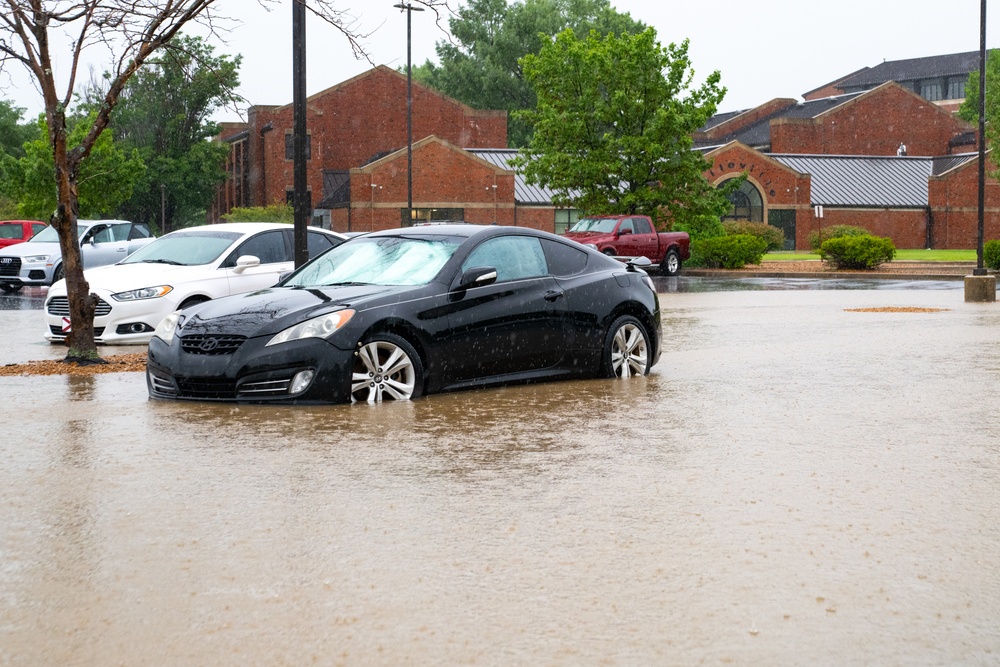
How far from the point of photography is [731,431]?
9.27 m

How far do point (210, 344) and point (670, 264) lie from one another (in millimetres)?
34183

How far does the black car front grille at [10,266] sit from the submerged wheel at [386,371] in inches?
915

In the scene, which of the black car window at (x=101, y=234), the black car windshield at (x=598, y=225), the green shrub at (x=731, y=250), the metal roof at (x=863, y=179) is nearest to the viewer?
the black car window at (x=101, y=234)

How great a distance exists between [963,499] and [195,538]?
3.83 metres

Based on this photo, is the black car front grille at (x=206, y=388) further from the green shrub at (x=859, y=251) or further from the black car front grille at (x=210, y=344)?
the green shrub at (x=859, y=251)

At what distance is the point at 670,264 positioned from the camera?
43719mm

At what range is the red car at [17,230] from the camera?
38812 millimetres

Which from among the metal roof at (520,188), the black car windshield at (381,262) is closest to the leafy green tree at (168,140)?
the metal roof at (520,188)

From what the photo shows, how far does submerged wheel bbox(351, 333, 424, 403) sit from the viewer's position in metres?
10.5

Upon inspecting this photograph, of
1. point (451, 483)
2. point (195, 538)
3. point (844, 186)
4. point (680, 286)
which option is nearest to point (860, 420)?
point (451, 483)

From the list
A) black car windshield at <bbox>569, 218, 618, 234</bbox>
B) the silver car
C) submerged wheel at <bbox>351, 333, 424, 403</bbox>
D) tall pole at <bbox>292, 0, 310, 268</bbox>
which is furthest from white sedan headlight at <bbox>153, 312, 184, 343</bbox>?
black car windshield at <bbox>569, 218, 618, 234</bbox>

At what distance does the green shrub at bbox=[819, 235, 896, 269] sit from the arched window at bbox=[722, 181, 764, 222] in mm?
29092

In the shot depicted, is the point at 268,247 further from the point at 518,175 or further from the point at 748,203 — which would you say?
the point at 748,203

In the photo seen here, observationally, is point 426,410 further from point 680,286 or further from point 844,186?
point 844,186
